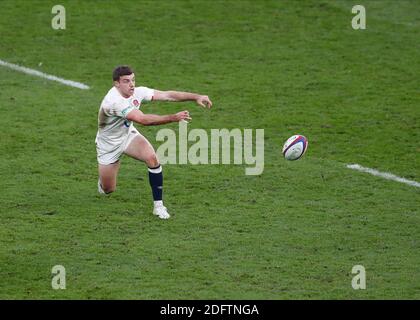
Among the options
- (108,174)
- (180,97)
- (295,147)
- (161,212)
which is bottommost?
(161,212)

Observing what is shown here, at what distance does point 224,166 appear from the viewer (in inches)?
547

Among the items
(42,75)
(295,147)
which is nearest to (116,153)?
(295,147)

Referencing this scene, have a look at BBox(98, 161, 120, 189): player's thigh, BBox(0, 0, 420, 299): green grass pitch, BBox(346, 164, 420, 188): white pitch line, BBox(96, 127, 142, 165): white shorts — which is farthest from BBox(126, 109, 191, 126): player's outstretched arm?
BBox(346, 164, 420, 188): white pitch line

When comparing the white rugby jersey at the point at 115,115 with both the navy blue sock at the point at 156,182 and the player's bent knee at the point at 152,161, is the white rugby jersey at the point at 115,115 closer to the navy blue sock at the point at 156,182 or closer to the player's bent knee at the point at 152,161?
the player's bent knee at the point at 152,161

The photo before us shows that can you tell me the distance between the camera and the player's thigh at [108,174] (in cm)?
1238

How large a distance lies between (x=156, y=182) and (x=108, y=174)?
81 cm

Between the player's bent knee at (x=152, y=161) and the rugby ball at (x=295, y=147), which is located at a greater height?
the rugby ball at (x=295, y=147)

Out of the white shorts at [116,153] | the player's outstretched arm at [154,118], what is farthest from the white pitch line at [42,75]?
the player's outstretched arm at [154,118]

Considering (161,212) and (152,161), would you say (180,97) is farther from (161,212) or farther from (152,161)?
(161,212)

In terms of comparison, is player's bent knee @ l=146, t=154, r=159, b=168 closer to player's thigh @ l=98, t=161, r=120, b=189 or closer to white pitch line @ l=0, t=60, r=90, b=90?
player's thigh @ l=98, t=161, r=120, b=189

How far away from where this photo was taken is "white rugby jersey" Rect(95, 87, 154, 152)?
11.7 m

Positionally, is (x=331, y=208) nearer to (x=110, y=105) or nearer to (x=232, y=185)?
(x=232, y=185)

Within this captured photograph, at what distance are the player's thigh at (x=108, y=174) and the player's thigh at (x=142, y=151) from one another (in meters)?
0.32
